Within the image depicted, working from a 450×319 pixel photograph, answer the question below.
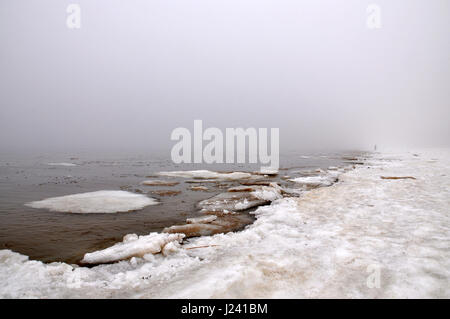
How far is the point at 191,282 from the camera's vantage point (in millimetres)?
3795

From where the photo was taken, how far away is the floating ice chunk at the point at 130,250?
485cm

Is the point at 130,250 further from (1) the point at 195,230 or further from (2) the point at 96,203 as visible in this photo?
(2) the point at 96,203

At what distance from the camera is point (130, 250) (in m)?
5.06

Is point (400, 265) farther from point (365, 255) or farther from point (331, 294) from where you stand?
point (331, 294)

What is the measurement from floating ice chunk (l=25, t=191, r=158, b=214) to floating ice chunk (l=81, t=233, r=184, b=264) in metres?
4.35

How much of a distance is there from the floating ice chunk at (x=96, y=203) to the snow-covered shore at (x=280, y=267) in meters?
4.45

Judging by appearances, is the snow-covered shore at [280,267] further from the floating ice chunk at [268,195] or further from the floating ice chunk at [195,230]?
the floating ice chunk at [268,195]

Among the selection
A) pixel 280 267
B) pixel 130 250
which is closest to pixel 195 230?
pixel 130 250

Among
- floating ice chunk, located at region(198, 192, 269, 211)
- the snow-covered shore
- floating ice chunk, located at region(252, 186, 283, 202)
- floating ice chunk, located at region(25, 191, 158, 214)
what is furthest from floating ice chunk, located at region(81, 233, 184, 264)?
floating ice chunk, located at region(252, 186, 283, 202)

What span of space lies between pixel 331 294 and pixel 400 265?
5.94ft

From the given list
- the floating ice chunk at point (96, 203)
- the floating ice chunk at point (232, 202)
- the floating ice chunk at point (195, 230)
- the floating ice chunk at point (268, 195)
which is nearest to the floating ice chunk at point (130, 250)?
the floating ice chunk at point (195, 230)

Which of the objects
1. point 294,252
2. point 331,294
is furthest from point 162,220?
point 331,294

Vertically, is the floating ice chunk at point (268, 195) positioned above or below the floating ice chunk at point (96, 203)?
above

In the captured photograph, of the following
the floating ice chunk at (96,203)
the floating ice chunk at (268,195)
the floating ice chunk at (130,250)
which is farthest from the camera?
the floating ice chunk at (268,195)
